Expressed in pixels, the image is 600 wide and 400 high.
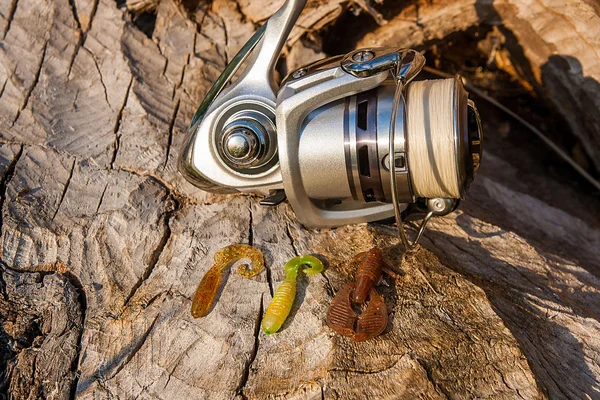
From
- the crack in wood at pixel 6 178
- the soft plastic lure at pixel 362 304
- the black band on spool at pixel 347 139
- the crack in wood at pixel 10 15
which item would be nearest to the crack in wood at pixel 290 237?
the soft plastic lure at pixel 362 304

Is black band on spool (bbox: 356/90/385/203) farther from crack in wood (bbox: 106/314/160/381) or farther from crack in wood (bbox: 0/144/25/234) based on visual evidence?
crack in wood (bbox: 0/144/25/234)

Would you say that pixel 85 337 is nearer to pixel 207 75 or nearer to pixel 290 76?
pixel 290 76

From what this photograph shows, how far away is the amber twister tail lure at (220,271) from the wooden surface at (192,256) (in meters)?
0.04

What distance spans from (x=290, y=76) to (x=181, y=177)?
0.74m

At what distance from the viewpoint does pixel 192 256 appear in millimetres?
2385

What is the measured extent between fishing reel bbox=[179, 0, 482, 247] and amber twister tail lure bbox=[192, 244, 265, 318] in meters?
0.25

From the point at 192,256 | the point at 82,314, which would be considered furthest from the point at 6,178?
the point at 192,256

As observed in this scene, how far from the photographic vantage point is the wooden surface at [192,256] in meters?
1.99

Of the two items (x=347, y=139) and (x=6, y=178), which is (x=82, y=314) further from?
(x=347, y=139)

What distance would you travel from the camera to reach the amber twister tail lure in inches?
86.3

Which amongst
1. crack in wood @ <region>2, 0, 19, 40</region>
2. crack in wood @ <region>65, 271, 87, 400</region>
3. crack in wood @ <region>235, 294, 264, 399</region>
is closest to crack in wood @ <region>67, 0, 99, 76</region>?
crack in wood @ <region>2, 0, 19, 40</region>

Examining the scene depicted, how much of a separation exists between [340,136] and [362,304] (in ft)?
2.09

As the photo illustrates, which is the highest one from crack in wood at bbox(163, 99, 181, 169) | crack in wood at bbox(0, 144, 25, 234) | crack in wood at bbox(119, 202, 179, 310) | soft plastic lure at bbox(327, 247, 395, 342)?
crack in wood at bbox(0, 144, 25, 234)

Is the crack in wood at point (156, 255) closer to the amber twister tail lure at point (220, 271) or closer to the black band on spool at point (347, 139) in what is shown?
the amber twister tail lure at point (220, 271)
